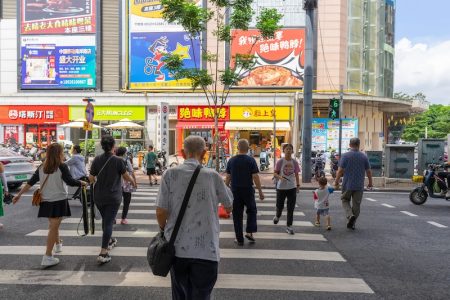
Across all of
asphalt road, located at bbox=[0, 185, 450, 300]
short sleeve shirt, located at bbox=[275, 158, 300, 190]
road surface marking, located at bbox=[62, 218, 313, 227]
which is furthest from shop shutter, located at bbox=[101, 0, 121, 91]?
short sleeve shirt, located at bbox=[275, 158, 300, 190]

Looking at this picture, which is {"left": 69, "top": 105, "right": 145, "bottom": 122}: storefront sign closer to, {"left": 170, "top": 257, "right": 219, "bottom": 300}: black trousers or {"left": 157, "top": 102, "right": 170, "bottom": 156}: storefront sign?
{"left": 157, "top": 102, "right": 170, "bottom": 156}: storefront sign

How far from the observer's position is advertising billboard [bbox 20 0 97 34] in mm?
34625

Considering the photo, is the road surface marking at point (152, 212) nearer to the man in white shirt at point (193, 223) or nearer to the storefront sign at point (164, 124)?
the man in white shirt at point (193, 223)

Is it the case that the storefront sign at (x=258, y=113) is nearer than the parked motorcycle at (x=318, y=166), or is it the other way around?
the parked motorcycle at (x=318, y=166)

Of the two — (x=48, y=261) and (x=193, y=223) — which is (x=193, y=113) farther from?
(x=193, y=223)

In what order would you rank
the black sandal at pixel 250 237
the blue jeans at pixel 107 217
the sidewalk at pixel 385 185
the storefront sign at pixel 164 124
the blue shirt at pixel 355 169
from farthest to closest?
the storefront sign at pixel 164 124 → the sidewalk at pixel 385 185 → the blue shirt at pixel 355 169 → the black sandal at pixel 250 237 → the blue jeans at pixel 107 217

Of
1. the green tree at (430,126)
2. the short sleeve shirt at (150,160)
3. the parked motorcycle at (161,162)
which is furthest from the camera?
the green tree at (430,126)

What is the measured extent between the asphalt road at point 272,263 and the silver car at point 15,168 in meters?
4.72

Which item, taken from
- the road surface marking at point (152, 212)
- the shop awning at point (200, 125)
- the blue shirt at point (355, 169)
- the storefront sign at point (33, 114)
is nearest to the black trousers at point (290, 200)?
the blue shirt at point (355, 169)

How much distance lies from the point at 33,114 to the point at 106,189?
31008 mm

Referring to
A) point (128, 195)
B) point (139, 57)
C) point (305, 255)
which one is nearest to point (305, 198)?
point (128, 195)

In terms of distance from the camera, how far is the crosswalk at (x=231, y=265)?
5598 millimetres

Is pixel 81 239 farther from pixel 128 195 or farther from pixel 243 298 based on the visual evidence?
pixel 243 298

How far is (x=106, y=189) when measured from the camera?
6.54 metres
